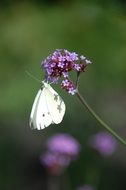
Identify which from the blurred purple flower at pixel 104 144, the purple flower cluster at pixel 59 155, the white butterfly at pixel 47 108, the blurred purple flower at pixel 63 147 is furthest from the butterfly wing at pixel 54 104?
the blurred purple flower at pixel 104 144

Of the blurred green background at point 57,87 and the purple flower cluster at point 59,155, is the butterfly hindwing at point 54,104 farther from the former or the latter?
the purple flower cluster at point 59,155

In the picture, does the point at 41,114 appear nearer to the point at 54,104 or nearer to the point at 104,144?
the point at 54,104

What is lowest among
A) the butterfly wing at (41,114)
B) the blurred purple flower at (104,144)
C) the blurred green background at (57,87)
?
the butterfly wing at (41,114)

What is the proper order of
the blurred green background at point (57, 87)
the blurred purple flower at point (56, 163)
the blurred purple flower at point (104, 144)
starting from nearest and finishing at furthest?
the blurred purple flower at point (56, 163)
the blurred purple flower at point (104, 144)
the blurred green background at point (57, 87)

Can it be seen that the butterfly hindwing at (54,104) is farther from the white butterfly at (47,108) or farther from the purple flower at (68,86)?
the purple flower at (68,86)

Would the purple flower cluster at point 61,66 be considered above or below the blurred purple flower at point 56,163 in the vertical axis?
below

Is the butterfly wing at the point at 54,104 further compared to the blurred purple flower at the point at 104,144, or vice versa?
the blurred purple flower at the point at 104,144

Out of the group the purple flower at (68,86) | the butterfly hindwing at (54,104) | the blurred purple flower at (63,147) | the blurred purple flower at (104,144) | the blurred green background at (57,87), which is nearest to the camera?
the purple flower at (68,86)

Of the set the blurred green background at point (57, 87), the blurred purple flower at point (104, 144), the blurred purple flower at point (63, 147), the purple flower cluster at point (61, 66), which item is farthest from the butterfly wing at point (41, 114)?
the blurred purple flower at point (104, 144)
